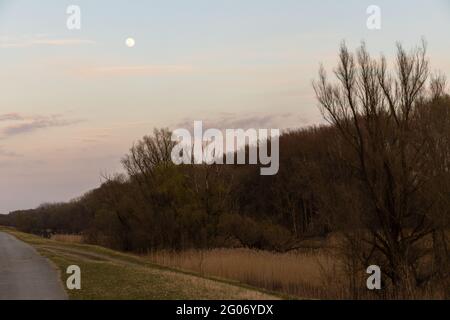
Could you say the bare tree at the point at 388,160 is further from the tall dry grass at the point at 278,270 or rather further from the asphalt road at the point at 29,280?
the asphalt road at the point at 29,280

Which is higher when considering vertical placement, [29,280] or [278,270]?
[29,280]

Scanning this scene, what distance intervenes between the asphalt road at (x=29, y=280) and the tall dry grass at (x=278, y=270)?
7.87 m

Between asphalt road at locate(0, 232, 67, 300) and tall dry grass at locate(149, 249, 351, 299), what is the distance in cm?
787

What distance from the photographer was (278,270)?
25266 millimetres

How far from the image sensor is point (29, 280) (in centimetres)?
1773

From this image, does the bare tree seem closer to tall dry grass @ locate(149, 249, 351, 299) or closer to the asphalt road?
tall dry grass @ locate(149, 249, 351, 299)

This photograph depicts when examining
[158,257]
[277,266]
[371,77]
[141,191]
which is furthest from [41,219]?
[371,77]

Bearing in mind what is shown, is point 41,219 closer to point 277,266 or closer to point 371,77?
point 277,266

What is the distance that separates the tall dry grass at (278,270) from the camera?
20.2 m

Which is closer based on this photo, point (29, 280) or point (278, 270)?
point (29, 280)

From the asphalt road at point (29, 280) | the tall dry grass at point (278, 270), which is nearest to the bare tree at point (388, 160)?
the tall dry grass at point (278, 270)

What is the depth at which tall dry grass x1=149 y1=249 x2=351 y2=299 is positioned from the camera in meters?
20.2

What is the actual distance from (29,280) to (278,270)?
1167cm
